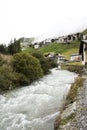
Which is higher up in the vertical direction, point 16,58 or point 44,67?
point 16,58

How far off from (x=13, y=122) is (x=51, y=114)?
2.97m

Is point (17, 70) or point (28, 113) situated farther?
point (17, 70)

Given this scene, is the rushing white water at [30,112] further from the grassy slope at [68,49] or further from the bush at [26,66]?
the grassy slope at [68,49]

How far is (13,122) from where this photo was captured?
17.8 meters

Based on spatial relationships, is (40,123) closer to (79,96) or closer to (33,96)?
(79,96)

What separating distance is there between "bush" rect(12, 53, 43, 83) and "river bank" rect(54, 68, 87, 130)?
68.4ft

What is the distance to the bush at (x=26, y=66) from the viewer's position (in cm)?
4038

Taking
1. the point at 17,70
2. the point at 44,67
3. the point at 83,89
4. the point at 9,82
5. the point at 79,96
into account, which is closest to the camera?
the point at 79,96

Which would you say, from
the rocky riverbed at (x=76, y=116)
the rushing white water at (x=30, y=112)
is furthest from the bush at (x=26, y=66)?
the rocky riverbed at (x=76, y=116)

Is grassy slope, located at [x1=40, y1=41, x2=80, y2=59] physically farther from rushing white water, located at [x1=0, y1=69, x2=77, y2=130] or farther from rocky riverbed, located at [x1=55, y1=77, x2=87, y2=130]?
rocky riverbed, located at [x1=55, y1=77, x2=87, y2=130]

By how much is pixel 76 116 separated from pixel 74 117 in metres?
0.13

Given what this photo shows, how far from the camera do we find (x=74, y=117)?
51.5ft

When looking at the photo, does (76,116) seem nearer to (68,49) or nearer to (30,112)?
(30,112)

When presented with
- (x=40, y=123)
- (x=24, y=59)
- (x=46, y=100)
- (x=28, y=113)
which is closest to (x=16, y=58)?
(x=24, y=59)
